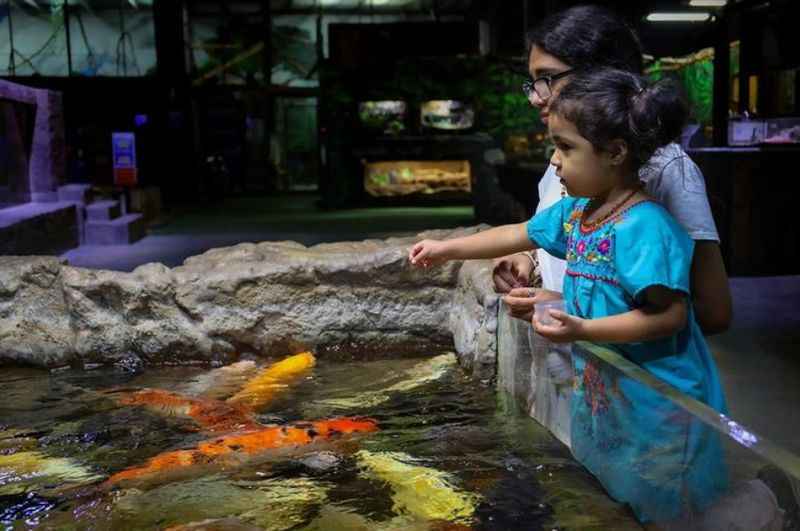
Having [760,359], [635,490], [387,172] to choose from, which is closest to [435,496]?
[635,490]

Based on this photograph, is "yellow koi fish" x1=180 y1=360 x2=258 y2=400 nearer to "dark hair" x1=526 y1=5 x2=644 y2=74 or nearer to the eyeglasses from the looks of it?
the eyeglasses

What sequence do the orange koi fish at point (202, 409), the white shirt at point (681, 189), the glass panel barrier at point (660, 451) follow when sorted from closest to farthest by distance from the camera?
the glass panel barrier at point (660, 451)
the white shirt at point (681, 189)
the orange koi fish at point (202, 409)

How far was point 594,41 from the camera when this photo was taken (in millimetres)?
2211

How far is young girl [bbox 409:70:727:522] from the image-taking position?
1.80 meters

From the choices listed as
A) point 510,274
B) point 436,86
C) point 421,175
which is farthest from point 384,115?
point 510,274

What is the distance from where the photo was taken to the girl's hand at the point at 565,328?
73.1 inches

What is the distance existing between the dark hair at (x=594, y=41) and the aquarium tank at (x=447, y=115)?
15.5 m

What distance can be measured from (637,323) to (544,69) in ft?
2.68

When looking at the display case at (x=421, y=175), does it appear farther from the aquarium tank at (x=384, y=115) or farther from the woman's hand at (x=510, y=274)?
the woman's hand at (x=510, y=274)

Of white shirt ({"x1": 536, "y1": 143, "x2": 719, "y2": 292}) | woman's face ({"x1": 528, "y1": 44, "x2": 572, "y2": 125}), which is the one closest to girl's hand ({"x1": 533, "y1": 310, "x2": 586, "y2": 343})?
white shirt ({"x1": 536, "y1": 143, "x2": 719, "y2": 292})

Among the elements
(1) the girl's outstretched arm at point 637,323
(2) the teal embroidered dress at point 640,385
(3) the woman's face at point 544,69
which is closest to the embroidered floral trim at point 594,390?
(2) the teal embroidered dress at point 640,385

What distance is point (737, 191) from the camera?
6609 mm

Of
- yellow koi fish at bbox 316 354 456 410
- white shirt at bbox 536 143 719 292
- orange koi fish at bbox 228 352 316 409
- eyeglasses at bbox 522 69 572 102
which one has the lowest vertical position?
yellow koi fish at bbox 316 354 456 410

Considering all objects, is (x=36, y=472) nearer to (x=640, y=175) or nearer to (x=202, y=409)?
(x=202, y=409)
